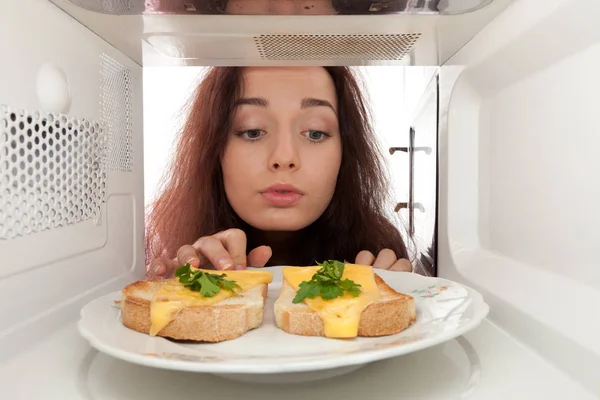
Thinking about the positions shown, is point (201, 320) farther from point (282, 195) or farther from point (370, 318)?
point (282, 195)

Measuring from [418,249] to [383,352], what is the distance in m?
0.93

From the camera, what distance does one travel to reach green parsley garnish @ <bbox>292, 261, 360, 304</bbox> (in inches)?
32.2

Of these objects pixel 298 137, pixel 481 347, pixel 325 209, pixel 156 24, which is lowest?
pixel 481 347

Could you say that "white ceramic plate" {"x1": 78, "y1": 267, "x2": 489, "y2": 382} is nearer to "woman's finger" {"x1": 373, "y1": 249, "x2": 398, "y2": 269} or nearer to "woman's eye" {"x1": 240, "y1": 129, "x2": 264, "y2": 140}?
"woman's finger" {"x1": 373, "y1": 249, "x2": 398, "y2": 269}

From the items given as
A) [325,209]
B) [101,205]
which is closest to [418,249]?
[325,209]

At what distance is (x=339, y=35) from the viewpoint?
1100mm

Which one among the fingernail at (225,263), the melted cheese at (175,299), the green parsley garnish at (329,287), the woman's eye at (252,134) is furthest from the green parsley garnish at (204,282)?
the woman's eye at (252,134)

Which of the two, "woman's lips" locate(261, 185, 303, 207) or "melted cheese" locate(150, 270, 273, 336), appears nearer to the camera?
"melted cheese" locate(150, 270, 273, 336)

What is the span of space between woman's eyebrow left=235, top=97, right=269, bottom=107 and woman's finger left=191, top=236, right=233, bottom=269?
1.29 ft

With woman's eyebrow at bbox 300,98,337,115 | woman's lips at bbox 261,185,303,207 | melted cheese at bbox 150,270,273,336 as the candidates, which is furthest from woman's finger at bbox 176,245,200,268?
woman's eyebrow at bbox 300,98,337,115

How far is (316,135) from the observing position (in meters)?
1.49

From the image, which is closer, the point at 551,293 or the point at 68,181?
the point at 551,293

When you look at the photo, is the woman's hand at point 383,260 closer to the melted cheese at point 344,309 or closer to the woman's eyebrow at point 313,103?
the woman's eyebrow at point 313,103

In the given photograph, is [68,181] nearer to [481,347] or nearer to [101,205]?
[101,205]
